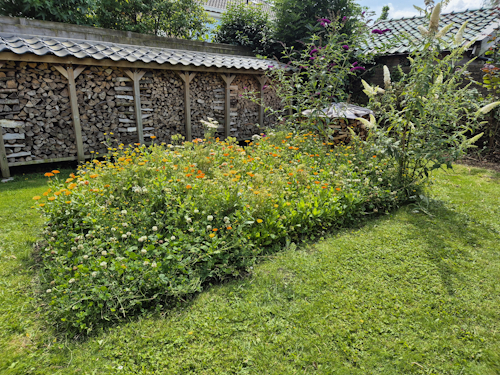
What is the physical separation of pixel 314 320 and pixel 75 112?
5908 millimetres

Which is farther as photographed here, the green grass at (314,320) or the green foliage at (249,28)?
the green foliage at (249,28)

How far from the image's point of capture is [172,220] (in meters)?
3.10

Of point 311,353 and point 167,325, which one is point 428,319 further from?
point 167,325

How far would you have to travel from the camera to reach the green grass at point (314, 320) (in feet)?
6.39

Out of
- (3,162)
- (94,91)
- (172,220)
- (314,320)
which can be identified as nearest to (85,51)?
(94,91)

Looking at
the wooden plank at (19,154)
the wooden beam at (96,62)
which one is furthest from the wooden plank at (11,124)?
the wooden beam at (96,62)

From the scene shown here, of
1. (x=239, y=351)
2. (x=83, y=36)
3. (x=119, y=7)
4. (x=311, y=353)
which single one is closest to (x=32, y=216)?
(x=239, y=351)

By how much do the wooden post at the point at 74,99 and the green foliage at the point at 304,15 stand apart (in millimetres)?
7170

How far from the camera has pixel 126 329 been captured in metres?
2.17

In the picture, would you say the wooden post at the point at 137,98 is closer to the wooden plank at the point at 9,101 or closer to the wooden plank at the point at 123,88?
the wooden plank at the point at 123,88

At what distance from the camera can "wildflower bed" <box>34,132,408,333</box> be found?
92.4 inches

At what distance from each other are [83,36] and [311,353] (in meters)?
8.16

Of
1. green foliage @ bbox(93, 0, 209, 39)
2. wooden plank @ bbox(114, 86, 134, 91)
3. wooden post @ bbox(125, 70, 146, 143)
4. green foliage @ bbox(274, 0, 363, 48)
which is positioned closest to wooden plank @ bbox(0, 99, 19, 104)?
wooden plank @ bbox(114, 86, 134, 91)

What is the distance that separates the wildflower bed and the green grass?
7.4 inches
